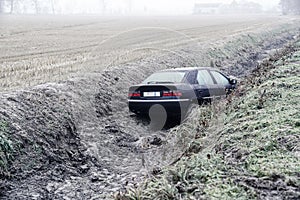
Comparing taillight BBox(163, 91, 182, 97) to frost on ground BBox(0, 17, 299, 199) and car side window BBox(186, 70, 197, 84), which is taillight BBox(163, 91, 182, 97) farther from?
frost on ground BBox(0, 17, 299, 199)

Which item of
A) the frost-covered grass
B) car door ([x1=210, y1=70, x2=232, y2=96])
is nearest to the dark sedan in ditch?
car door ([x1=210, y1=70, x2=232, y2=96])

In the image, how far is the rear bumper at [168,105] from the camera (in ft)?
35.1

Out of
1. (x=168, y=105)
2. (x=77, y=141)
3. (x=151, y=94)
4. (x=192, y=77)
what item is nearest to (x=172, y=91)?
(x=168, y=105)

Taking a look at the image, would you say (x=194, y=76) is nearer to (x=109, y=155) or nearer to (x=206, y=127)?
(x=206, y=127)

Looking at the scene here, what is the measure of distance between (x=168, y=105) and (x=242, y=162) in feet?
16.0

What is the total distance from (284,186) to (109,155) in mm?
4744

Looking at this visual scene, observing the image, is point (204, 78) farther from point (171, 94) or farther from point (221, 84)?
point (171, 94)

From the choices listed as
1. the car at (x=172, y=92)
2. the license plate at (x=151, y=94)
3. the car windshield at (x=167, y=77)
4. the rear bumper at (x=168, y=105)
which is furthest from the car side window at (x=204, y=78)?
the license plate at (x=151, y=94)

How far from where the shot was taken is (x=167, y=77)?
11.3 meters

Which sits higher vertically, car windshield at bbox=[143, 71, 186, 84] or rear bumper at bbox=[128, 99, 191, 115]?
car windshield at bbox=[143, 71, 186, 84]

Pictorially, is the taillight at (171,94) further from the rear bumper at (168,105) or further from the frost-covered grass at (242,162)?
the frost-covered grass at (242,162)

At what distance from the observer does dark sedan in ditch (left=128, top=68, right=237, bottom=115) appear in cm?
1072

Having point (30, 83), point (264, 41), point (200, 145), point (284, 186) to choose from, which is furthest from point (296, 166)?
point (264, 41)

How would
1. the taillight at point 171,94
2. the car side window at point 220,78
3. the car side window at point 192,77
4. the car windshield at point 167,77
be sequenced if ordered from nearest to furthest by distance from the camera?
the taillight at point 171,94, the car windshield at point 167,77, the car side window at point 192,77, the car side window at point 220,78
